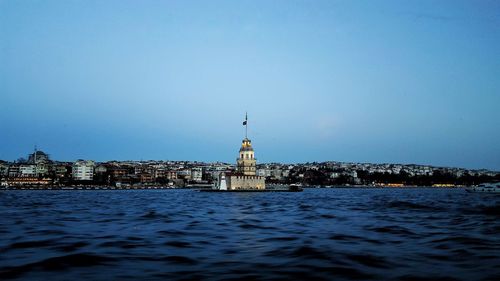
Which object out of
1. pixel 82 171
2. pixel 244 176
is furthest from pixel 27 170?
pixel 244 176

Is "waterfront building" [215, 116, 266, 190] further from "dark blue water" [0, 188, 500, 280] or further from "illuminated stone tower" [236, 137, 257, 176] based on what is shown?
"dark blue water" [0, 188, 500, 280]

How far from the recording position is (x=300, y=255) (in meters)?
11.1

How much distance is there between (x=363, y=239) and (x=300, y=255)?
414 cm

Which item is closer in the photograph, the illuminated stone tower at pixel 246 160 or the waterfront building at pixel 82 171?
the illuminated stone tower at pixel 246 160

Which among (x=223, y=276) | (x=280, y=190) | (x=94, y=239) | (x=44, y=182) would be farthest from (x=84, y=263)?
(x=44, y=182)

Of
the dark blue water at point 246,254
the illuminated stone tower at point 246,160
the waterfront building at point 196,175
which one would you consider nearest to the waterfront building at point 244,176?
the illuminated stone tower at point 246,160

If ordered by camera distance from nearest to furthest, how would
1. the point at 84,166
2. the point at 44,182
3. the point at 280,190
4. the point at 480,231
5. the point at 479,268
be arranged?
the point at 479,268 → the point at 480,231 → the point at 280,190 → the point at 44,182 → the point at 84,166

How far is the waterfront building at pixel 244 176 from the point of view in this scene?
325ft

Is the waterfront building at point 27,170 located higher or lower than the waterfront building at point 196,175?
higher

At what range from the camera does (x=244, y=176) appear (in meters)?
101

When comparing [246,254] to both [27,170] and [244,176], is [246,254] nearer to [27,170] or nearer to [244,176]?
[244,176]

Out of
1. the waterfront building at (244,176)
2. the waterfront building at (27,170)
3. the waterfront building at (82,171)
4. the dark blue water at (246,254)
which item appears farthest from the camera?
the waterfront building at (27,170)

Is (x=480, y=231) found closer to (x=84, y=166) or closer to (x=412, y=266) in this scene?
(x=412, y=266)

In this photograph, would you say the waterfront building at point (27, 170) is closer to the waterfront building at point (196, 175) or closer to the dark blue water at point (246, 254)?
the waterfront building at point (196, 175)
